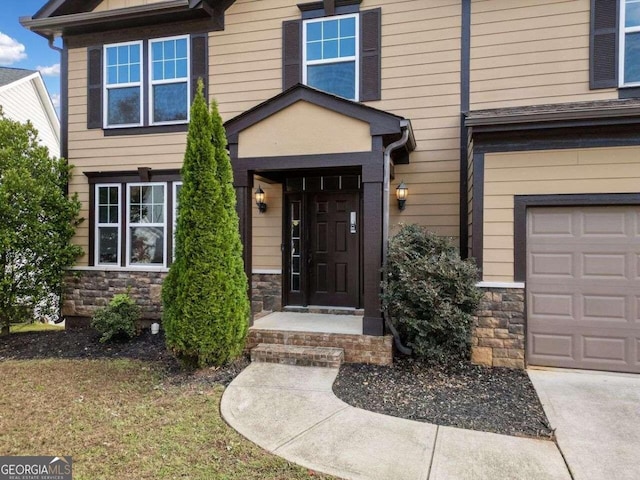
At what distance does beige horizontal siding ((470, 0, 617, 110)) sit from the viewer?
570cm

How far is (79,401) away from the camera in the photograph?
410cm

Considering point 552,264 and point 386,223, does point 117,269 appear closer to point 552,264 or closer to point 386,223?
point 386,223

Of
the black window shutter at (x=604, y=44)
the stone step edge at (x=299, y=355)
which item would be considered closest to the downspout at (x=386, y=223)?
Answer: the stone step edge at (x=299, y=355)

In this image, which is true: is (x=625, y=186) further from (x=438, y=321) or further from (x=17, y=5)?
(x=17, y=5)

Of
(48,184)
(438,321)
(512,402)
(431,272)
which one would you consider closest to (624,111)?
(431,272)

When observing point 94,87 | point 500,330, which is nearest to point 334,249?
point 500,330

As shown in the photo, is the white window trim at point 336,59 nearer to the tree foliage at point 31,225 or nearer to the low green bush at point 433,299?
the low green bush at point 433,299

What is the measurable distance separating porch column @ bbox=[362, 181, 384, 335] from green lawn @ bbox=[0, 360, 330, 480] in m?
2.10

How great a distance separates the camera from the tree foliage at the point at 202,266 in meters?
4.68

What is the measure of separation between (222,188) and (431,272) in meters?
2.77

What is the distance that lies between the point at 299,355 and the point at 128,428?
210 cm

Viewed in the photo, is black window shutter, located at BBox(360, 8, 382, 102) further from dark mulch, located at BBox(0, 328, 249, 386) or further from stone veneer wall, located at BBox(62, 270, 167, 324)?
stone veneer wall, located at BBox(62, 270, 167, 324)

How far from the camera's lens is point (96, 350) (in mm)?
6246

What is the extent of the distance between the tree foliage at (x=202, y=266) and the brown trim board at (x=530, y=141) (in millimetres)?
3210
